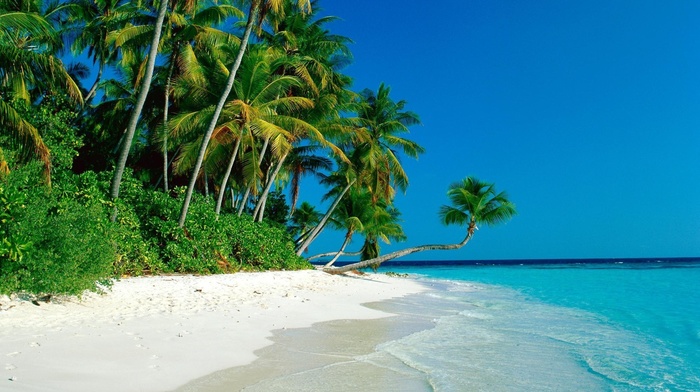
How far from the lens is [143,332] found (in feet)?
19.8

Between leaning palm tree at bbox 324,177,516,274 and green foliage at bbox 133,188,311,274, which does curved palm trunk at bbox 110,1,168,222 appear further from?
leaning palm tree at bbox 324,177,516,274

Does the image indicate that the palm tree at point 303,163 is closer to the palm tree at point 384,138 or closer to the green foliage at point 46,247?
the palm tree at point 384,138

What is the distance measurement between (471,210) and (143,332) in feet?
59.7

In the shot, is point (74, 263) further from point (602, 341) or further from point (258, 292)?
point (602, 341)

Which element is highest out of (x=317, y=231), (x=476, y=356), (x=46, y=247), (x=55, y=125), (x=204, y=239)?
(x=55, y=125)

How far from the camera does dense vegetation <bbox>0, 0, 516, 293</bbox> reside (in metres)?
7.43

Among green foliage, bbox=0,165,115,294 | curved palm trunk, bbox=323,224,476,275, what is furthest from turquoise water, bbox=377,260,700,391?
curved palm trunk, bbox=323,224,476,275

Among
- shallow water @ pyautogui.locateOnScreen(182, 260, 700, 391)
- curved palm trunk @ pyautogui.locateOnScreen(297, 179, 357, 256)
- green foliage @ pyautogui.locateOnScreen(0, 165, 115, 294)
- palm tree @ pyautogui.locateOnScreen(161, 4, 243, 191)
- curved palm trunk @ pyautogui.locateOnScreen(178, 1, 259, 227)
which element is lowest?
shallow water @ pyautogui.locateOnScreen(182, 260, 700, 391)

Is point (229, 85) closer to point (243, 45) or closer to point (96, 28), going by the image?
point (243, 45)

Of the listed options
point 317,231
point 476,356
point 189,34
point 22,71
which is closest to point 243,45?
point 189,34

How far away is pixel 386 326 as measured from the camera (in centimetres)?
851

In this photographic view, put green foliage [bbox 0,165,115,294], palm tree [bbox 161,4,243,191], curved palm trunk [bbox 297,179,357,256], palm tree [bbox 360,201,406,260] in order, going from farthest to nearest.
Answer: palm tree [bbox 360,201,406,260] < curved palm trunk [bbox 297,179,357,256] < palm tree [bbox 161,4,243,191] < green foliage [bbox 0,165,115,294]

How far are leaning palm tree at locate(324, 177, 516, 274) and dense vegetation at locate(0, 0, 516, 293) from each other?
2.80 meters

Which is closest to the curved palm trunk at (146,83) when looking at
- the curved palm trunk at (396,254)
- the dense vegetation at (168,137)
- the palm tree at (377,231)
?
the dense vegetation at (168,137)
